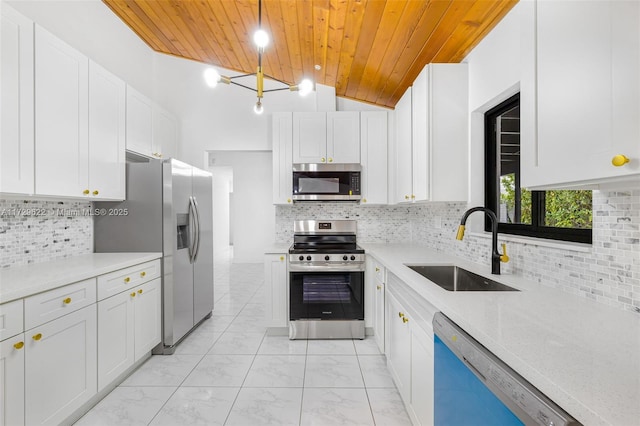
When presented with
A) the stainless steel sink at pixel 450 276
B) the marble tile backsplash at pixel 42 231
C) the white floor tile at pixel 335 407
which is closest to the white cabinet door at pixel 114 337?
the marble tile backsplash at pixel 42 231

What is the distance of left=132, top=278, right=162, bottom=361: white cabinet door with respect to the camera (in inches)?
90.7

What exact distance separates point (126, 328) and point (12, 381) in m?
0.81

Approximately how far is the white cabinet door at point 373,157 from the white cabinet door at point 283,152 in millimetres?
798

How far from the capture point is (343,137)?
3.24 metres

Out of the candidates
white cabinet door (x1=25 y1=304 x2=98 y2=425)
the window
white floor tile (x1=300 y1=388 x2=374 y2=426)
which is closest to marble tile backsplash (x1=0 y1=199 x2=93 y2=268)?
white cabinet door (x1=25 y1=304 x2=98 y2=425)

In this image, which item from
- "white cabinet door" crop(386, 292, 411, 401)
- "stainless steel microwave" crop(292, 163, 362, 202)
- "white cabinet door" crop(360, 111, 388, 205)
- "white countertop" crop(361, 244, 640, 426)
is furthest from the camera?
"white cabinet door" crop(360, 111, 388, 205)

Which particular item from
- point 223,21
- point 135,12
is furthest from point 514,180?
point 135,12

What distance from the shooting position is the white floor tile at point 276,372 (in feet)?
7.09

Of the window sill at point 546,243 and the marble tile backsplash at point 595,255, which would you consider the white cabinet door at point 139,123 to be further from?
the window sill at point 546,243

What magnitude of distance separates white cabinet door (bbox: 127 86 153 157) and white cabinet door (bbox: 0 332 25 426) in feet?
5.99

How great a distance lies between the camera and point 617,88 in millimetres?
773

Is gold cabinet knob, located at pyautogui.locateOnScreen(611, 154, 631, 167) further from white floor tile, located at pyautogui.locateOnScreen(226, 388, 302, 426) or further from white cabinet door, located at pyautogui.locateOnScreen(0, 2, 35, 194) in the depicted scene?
white cabinet door, located at pyautogui.locateOnScreen(0, 2, 35, 194)

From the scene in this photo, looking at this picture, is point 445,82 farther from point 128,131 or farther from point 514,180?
point 128,131

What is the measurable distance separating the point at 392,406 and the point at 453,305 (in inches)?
45.6
